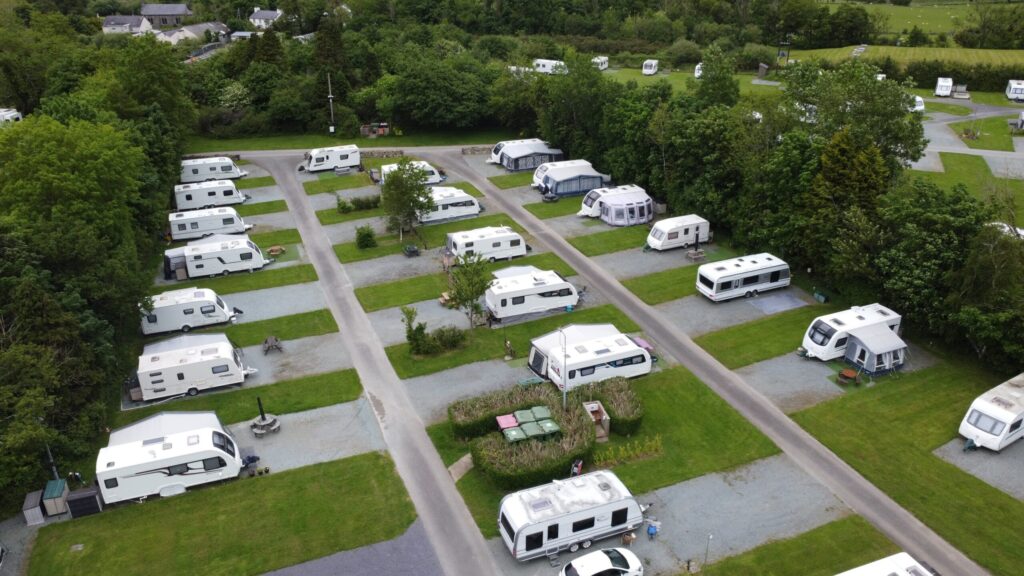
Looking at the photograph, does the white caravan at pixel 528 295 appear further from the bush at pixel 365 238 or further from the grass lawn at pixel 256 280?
the grass lawn at pixel 256 280

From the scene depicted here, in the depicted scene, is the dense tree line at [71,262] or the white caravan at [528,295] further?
the white caravan at [528,295]

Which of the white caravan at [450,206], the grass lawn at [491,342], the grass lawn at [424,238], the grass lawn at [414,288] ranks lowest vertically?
the grass lawn at [491,342]

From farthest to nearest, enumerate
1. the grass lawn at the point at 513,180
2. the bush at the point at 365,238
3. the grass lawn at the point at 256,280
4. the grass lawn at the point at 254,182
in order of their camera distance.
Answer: the grass lawn at the point at 254,182
the grass lawn at the point at 513,180
the bush at the point at 365,238
the grass lawn at the point at 256,280

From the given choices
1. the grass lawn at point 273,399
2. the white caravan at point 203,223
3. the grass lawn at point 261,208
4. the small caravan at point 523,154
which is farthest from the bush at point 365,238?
the small caravan at point 523,154

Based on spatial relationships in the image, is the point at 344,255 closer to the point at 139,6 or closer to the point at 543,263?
the point at 543,263

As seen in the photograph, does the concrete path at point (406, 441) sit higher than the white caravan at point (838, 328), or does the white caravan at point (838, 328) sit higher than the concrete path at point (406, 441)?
the white caravan at point (838, 328)

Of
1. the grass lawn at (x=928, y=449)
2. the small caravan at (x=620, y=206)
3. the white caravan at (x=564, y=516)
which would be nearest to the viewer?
the white caravan at (x=564, y=516)

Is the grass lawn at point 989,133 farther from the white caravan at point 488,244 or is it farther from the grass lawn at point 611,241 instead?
the white caravan at point 488,244

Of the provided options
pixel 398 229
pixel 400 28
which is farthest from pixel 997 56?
pixel 398 229

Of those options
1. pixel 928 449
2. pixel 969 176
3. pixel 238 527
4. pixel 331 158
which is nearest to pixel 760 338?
pixel 928 449
